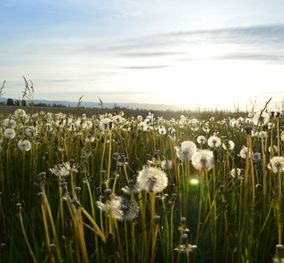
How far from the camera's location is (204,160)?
110 inches

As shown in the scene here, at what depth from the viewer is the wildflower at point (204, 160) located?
8.99ft

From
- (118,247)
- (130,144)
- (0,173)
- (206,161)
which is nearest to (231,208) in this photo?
(206,161)

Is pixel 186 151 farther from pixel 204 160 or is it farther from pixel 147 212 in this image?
pixel 147 212

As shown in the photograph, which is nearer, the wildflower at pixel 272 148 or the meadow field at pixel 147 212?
the meadow field at pixel 147 212

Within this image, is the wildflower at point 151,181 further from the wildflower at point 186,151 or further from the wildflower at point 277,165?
the wildflower at point 277,165

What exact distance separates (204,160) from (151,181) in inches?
26.5

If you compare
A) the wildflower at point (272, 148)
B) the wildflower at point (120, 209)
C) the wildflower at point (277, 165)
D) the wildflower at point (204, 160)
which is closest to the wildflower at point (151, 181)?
the wildflower at point (120, 209)

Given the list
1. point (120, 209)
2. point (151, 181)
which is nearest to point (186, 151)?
point (151, 181)

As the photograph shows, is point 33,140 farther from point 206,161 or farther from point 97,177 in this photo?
point 206,161

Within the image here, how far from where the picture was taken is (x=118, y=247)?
2254mm

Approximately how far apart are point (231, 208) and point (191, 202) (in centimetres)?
41

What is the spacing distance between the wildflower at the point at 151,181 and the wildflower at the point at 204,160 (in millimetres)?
554

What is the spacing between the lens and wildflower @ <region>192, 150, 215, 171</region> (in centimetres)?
274

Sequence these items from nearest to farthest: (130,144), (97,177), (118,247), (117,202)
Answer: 1. (117,202)
2. (118,247)
3. (97,177)
4. (130,144)
